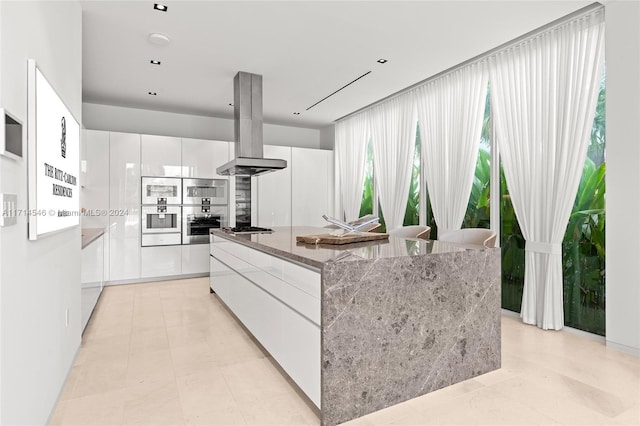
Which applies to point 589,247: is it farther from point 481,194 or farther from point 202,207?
point 202,207

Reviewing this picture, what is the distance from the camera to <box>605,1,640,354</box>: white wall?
107 inches

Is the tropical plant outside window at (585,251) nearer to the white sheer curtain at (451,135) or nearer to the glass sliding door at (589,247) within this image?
the glass sliding door at (589,247)

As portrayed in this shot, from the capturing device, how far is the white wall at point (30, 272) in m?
1.29

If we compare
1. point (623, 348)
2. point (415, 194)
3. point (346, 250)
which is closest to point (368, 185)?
point (415, 194)

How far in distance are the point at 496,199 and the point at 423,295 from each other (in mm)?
2439

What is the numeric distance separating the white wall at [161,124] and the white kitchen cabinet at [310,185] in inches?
24.0

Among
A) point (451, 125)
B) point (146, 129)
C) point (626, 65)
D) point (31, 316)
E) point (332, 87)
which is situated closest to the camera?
point (31, 316)

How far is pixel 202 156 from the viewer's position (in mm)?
5766

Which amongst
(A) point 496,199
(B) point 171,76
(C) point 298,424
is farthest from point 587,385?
(B) point 171,76

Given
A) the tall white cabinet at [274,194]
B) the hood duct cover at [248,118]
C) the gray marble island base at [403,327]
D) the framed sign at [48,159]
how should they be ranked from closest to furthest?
the framed sign at [48,159] → the gray marble island base at [403,327] → the hood duct cover at [248,118] → the tall white cabinet at [274,194]

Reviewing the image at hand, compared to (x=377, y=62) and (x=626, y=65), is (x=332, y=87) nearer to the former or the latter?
(x=377, y=62)

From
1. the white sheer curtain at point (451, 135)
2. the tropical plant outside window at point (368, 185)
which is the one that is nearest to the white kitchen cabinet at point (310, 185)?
the tropical plant outside window at point (368, 185)

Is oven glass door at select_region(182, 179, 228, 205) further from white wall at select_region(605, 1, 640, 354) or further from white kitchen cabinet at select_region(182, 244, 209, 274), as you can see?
white wall at select_region(605, 1, 640, 354)

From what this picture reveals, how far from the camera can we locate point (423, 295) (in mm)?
2084
